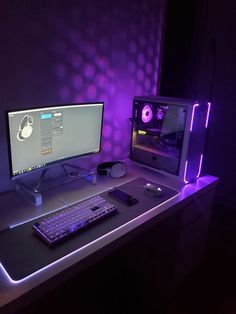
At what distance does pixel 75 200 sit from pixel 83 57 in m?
0.81

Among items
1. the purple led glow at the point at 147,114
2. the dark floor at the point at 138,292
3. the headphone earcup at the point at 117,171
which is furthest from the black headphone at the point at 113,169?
the dark floor at the point at 138,292

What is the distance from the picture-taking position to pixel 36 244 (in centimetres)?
103

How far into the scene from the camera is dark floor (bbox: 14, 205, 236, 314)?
1.27m

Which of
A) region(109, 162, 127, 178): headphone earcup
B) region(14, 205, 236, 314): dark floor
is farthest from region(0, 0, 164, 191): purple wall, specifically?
region(14, 205, 236, 314): dark floor

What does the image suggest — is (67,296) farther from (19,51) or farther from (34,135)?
(19,51)

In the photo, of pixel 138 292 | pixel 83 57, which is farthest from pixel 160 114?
pixel 138 292

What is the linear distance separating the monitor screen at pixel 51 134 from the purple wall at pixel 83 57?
157 millimetres

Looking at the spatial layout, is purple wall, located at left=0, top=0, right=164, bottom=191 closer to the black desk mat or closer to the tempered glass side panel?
the tempered glass side panel

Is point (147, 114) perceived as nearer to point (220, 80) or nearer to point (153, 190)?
point (153, 190)

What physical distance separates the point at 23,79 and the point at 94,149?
534mm

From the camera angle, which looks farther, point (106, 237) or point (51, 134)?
point (51, 134)

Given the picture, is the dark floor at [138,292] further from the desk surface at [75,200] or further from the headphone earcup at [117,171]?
the headphone earcup at [117,171]

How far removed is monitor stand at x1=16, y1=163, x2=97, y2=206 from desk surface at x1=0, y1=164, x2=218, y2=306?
0.03 metres

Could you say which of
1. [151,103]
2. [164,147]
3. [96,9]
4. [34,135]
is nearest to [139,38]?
[96,9]
